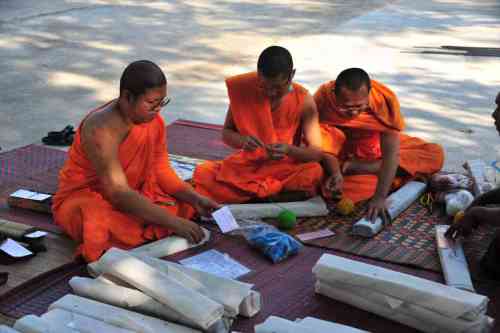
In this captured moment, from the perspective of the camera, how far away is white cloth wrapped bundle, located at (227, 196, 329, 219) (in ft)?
13.2


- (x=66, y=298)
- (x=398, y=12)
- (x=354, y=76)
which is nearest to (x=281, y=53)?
(x=354, y=76)

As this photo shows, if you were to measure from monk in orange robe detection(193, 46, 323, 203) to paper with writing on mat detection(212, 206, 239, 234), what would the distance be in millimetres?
487

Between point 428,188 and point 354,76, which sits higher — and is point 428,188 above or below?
below

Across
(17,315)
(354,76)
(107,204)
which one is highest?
(354,76)

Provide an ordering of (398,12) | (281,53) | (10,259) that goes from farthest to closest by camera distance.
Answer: (398,12) < (281,53) < (10,259)

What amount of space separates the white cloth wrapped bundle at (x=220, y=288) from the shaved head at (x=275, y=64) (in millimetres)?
1291

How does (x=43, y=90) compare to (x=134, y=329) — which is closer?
(x=134, y=329)

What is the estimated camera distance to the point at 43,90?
22.9 ft

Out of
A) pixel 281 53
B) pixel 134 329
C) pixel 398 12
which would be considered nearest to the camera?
pixel 134 329

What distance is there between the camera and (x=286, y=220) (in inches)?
155

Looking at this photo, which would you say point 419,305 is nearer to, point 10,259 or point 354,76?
point 354,76

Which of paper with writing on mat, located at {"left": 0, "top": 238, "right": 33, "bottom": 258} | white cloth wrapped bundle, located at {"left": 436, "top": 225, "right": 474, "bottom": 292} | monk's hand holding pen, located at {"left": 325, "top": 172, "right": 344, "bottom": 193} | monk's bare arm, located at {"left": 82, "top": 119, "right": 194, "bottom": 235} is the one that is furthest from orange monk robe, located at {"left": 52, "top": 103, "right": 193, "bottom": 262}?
white cloth wrapped bundle, located at {"left": 436, "top": 225, "right": 474, "bottom": 292}

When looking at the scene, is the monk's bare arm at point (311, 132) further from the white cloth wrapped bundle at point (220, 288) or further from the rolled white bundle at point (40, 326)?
the rolled white bundle at point (40, 326)

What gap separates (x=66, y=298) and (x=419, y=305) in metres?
1.44
